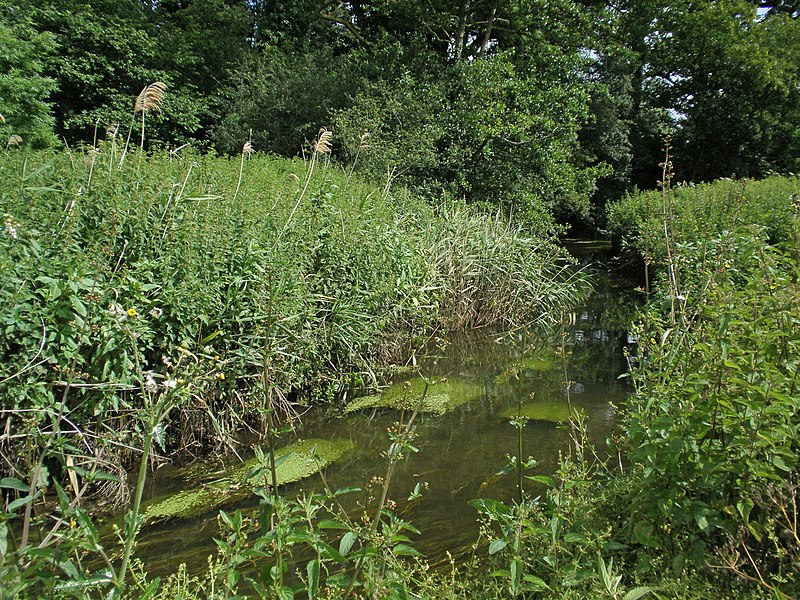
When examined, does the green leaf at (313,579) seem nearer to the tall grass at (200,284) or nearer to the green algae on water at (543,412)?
the tall grass at (200,284)

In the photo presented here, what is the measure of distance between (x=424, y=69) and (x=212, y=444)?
11.5 meters

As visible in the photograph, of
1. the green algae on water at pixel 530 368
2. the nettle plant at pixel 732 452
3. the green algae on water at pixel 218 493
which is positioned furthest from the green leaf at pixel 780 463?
the green algae on water at pixel 530 368

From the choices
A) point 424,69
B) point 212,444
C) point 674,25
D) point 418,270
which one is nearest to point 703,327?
point 212,444

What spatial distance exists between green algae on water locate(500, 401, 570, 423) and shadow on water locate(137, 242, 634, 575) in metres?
0.07

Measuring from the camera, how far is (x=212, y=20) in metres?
17.3

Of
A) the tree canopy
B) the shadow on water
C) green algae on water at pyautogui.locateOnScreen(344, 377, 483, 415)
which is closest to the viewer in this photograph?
the shadow on water

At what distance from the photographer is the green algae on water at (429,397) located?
17.9 feet

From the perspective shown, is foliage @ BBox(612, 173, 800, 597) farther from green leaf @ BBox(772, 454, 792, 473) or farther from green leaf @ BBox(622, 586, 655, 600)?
green leaf @ BBox(622, 586, 655, 600)

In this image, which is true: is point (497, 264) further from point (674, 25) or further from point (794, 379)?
point (674, 25)

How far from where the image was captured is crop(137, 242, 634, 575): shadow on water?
11.1ft

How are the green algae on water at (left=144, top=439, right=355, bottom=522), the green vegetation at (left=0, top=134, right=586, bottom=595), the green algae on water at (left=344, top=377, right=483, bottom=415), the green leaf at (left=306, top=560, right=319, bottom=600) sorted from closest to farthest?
the green leaf at (left=306, top=560, right=319, bottom=600) < the green vegetation at (left=0, top=134, right=586, bottom=595) < the green algae on water at (left=144, top=439, right=355, bottom=522) < the green algae on water at (left=344, top=377, right=483, bottom=415)

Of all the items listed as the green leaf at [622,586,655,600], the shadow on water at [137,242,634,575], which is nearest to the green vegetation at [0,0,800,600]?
the green leaf at [622,586,655,600]

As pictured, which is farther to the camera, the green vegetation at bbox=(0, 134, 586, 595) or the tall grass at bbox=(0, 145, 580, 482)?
the tall grass at bbox=(0, 145, 580, 482)

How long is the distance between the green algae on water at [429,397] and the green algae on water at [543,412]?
0.56m
